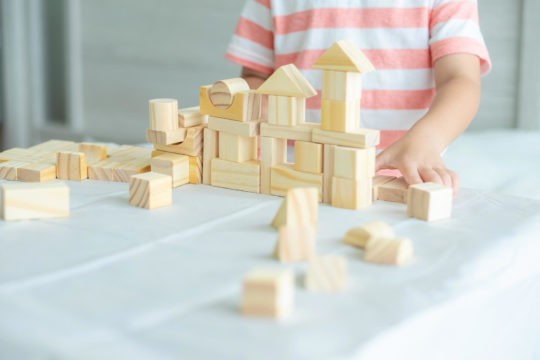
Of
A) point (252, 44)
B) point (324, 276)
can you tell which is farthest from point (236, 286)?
point (252, 44)

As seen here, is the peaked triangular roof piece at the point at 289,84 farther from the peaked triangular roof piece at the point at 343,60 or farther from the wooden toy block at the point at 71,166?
the wooden toy block at the point at 71,166

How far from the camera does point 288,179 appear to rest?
93 cm

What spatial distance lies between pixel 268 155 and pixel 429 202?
0.22 metres

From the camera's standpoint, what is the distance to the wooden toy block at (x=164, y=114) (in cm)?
98

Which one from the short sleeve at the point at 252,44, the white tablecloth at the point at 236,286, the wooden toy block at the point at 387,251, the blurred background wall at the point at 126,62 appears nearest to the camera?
the white tablecloth at the point at 236,286

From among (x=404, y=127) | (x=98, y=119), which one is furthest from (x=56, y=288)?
(x=98, y=119)

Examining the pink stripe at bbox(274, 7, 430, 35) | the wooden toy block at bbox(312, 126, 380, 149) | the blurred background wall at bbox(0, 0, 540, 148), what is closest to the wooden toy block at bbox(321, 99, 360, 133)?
the wooden toy block at bbox(312, 126, 380, 149)

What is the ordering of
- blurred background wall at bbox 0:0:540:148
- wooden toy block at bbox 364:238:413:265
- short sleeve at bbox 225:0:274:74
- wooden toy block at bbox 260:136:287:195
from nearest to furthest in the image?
wooden toy block at bbox 364:238:413:265
wooden toy block at bbox 260:136:287:195
short sleeve at bbox 225:0:274:74
blurred background wall at bbox 0:0:540:148

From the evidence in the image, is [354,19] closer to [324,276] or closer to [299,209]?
[299,209]

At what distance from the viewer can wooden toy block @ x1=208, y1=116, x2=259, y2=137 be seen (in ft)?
3.09

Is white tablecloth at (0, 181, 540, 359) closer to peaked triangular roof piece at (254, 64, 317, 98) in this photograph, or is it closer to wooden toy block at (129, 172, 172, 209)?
wooden toy block at (129, 172, 172, 209)

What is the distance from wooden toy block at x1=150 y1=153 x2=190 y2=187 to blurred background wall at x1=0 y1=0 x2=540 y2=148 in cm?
102

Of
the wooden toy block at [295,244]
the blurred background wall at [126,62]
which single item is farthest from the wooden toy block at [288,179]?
the blurred background wall at [126,62]

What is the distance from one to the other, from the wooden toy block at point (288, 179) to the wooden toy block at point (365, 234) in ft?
0.53
